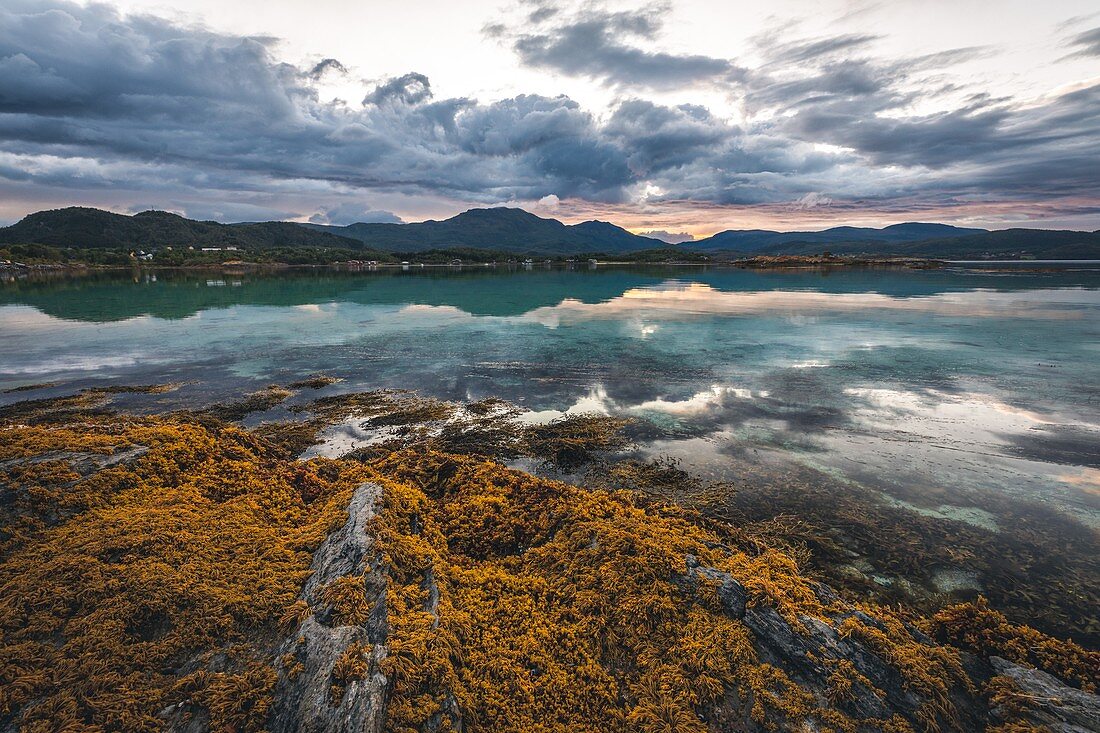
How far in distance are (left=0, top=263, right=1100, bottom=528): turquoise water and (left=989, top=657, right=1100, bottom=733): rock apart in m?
4.48

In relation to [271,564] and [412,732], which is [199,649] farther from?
[412,732]

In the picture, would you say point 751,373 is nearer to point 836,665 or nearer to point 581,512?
point 581,512

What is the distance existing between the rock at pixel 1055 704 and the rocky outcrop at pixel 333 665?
643 centimetres

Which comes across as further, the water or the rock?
the water

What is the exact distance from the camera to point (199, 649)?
15.4 ft

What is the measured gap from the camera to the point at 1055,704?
461cm

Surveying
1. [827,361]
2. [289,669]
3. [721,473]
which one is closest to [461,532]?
[289,669]

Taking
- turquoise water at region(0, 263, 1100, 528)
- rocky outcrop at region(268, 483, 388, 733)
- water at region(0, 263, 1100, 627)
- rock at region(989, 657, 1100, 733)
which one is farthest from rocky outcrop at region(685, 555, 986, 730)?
turquoise water at region(0, 263, 1100, 528)

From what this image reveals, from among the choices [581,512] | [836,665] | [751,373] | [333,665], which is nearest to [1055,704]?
[836,665]

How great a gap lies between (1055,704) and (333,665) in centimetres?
736

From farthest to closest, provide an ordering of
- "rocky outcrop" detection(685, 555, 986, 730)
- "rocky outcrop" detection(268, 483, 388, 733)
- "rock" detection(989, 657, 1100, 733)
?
"rocky outcrop" detection(685, 555, 986, 730)
"rock" detection(989, 657, 1100, 733)
"rocky outcrop" detection(268, 483, 388, 733)

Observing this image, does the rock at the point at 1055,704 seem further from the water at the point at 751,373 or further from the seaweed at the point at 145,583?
the seaweed at the point at 145,583

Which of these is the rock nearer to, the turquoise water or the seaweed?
the turquoise water

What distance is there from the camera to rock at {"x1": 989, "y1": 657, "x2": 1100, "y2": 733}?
438 cm
